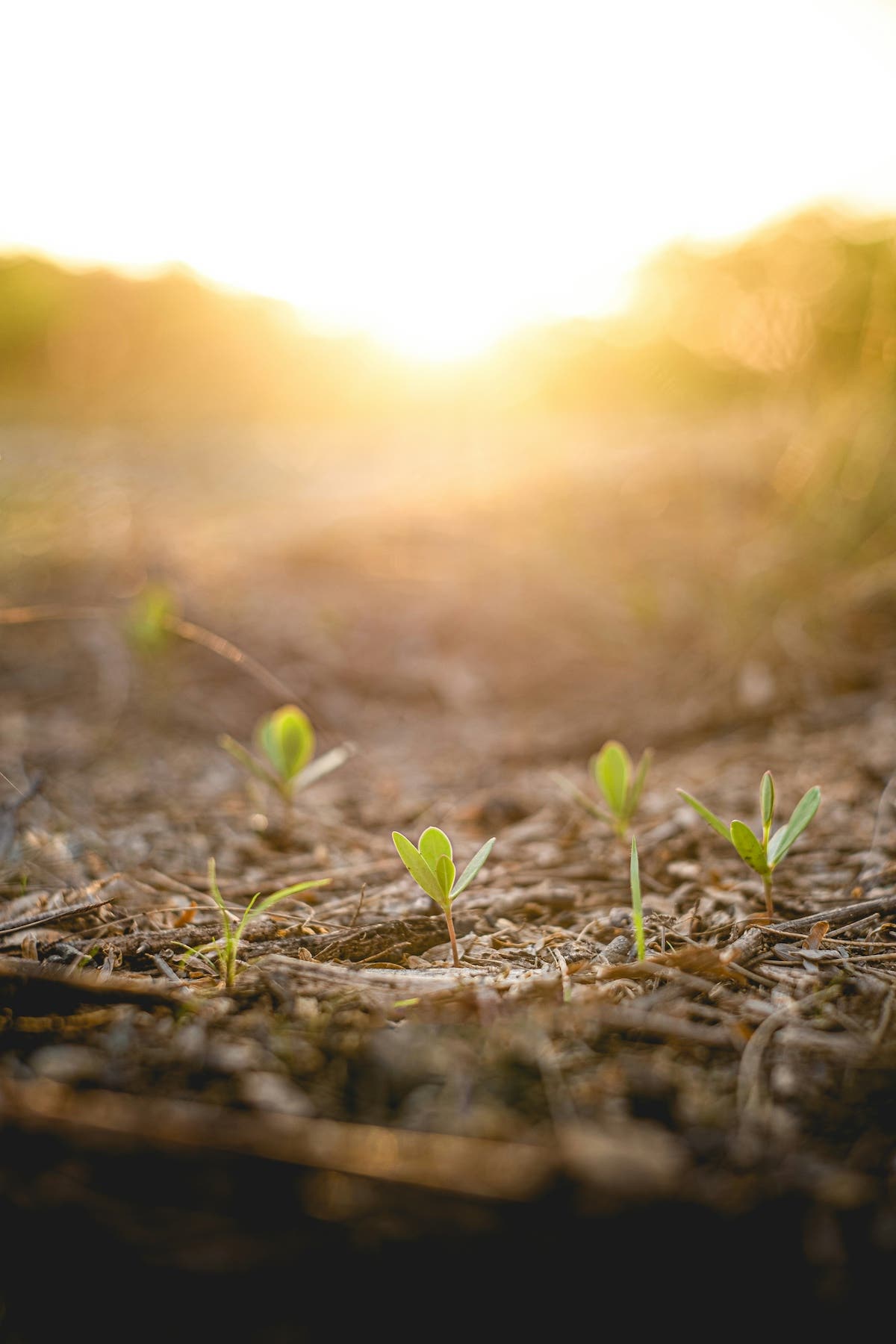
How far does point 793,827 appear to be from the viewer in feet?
3.20

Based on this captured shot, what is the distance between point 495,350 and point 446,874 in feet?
26.5

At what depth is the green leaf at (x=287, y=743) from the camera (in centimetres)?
143

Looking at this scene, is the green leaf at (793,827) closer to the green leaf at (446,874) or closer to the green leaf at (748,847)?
the green leaf at (748,847)

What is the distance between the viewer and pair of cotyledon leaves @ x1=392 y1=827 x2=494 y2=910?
0.93 metres

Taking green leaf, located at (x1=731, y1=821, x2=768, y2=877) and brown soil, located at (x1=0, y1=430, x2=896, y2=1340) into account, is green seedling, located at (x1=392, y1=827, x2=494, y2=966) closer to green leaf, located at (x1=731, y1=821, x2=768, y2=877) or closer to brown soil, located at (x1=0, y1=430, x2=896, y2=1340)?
brown soil, located at (x1=0, y1=430, x2=896, y2=1340)

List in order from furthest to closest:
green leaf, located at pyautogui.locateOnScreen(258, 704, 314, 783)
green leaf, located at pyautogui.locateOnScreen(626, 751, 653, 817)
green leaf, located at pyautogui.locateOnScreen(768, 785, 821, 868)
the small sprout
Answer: the small sprout
green leaf, located at pyautogui.locateOnScreen(258, 704, 314, 783)
green leaf, located at pyautogui.locateOnScreen(626, 751, 653, 817)
green leaf, located at pyautogui.locateOnScreen(768, 785, 821, 868)

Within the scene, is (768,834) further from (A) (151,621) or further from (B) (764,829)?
(A) (151,621)

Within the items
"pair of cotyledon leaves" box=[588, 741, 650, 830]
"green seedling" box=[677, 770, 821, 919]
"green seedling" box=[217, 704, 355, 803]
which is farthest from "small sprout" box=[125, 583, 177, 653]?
"green seedling" box=[677, 770, 821, 919]

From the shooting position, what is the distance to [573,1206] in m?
0.52

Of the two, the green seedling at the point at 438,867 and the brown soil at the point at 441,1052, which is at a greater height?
the green seedling at the point at 438,867

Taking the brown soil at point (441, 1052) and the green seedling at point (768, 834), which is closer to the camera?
the brown soil at point (441, 1052)

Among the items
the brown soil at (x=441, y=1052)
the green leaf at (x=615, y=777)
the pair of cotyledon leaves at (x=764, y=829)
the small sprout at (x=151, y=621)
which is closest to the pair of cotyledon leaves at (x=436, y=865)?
the brown soil at (x=441, y=1052)

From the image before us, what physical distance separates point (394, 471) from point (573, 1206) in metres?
5.31

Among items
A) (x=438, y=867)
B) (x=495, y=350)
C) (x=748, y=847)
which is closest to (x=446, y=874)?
(x=438, y=867)
